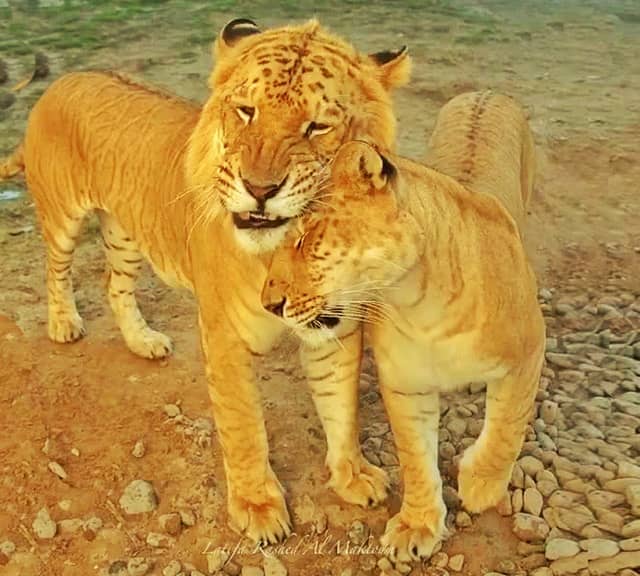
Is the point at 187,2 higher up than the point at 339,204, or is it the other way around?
the point at 339,204

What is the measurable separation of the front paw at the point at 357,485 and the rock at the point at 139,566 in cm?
73

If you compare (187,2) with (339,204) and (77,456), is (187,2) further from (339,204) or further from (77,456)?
(339,204)

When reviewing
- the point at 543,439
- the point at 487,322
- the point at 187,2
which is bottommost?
the point at 187,2

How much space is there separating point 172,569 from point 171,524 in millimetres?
211

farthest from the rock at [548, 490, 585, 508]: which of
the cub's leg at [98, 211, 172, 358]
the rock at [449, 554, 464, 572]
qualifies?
the cub's leg at [98, 211, 172, 358]

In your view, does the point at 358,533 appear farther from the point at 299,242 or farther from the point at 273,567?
the point at 299,242

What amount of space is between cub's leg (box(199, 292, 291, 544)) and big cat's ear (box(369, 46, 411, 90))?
2.62 ft

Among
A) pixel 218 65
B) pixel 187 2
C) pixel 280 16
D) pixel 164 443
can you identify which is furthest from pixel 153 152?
pixel 187 2

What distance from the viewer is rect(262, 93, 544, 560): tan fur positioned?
298cm

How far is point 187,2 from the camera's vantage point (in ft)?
38.4

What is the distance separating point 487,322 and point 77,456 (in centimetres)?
191

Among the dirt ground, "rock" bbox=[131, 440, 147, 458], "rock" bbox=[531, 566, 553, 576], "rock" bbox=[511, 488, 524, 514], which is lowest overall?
the dirt ground

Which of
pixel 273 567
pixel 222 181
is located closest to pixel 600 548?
pixel 273 567

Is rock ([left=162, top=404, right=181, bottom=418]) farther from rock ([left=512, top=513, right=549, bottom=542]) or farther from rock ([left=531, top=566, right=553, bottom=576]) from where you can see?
rock ([left=531, top=566, right=553, bottom=576])
